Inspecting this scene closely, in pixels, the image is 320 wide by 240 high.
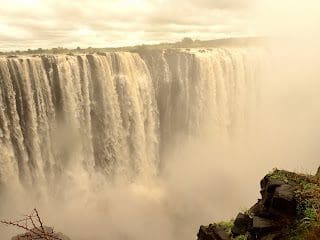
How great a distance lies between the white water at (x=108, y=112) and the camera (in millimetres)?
22359

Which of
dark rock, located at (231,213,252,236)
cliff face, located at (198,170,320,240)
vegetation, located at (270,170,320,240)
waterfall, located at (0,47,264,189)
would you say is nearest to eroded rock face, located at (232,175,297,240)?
cliff face, located at (198,170,320,240)

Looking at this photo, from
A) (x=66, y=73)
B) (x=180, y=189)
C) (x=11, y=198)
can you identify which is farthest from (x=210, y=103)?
(x=11, y=198)

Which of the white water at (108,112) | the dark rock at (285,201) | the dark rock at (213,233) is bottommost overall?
the dark rock at (213,233)

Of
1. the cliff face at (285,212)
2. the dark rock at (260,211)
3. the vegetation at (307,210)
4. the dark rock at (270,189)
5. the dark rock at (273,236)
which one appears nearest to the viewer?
the vegetation at (307,210)

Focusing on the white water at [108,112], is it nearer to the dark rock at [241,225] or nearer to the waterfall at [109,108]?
the waterfall at [109,108]

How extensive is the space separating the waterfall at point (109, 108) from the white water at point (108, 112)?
0.05 metres

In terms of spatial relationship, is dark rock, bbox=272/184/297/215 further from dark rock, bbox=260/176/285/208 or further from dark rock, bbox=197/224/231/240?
dark rock, bbox=197/224/231/240

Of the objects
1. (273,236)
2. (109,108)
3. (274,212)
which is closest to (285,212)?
(274,212)

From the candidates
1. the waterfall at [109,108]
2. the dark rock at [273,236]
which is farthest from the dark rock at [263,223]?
the waterfall at [109,108]

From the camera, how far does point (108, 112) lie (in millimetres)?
26281

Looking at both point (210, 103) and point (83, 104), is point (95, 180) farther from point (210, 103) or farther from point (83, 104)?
point (210, 103)

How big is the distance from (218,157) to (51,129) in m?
14.8

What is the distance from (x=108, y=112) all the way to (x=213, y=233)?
53.0 feet

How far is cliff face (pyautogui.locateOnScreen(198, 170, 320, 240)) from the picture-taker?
8.23 m
